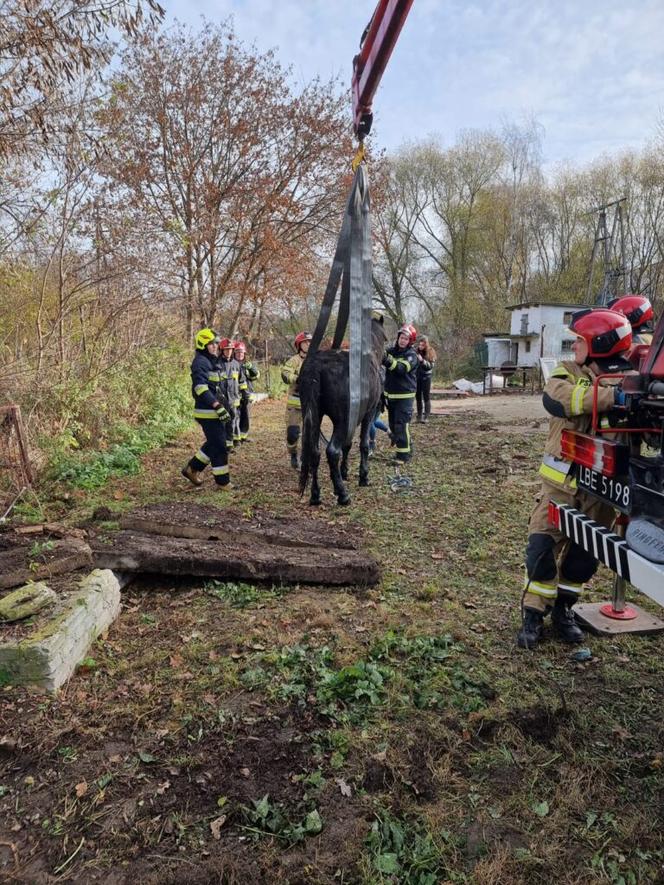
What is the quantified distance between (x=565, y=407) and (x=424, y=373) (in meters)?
10.9

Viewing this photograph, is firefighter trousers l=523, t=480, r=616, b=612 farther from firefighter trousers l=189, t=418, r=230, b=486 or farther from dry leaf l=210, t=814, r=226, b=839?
firefighter trousers l=189, t=418, r=230, b=486

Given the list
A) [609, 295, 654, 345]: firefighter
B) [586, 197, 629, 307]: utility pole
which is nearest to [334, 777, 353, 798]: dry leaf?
[609, 295, 654, 345]: firefighter

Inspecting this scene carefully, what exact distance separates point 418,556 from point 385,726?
8.31 ft

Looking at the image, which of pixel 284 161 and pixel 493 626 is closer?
pixel 493 626

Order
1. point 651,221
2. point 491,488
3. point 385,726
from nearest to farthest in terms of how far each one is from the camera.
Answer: point 385,726 < point 491,488 < point 651,221

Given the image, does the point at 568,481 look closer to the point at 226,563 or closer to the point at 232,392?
the point at 226,563

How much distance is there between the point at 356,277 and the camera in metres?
3.73

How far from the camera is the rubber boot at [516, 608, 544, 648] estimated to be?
11.6ft

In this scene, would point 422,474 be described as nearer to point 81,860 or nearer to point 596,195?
point 81,860

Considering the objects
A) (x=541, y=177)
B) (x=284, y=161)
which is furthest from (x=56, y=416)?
(x=541, y=177)

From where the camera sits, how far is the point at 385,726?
275 cm

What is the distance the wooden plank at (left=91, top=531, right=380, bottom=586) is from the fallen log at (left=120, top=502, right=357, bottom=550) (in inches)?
13.9

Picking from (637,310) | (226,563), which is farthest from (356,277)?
(226,563)

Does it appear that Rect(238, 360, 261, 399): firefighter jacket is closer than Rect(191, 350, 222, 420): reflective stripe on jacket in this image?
No
